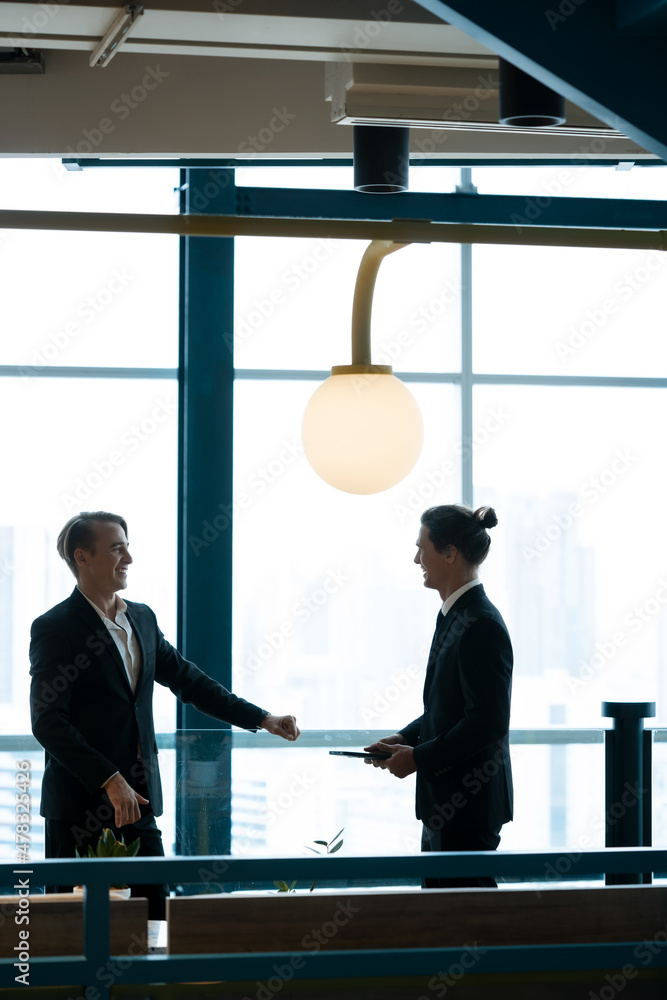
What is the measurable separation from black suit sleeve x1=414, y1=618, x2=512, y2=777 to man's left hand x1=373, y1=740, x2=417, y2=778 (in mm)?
32

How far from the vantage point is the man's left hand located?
3.05 meters

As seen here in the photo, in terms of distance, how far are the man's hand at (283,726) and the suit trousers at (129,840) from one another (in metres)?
0.46

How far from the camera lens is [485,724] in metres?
2.97

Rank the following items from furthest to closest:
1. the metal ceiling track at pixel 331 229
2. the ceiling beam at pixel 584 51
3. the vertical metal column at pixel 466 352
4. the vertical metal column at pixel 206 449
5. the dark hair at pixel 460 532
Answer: the vertical metal column at pixel 466 352, the vertical metal column at pixel 206 449, the dark hair at pixel 460 532, the metal ceiling track at pixel 331 229, the ceiling beam at pixel 584 51

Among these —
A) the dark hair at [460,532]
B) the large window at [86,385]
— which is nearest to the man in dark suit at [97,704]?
the dark hair at [460,532]

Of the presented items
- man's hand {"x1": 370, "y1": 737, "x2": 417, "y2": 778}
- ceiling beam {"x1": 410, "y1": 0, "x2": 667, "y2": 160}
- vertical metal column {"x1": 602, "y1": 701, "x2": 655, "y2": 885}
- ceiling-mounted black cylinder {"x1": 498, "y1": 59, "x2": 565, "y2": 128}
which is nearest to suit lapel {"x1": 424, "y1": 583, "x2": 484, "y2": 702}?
man's hand {"x1": 370, "y1": 737, "x2": 417, "y2": 778}

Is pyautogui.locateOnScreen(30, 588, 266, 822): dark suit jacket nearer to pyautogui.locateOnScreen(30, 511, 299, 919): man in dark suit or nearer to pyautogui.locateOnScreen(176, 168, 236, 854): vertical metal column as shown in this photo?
pyautogui.locateOnScreen(30, 511, 299, 919): man in dark suit

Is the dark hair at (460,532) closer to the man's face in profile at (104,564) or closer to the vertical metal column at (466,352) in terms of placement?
the man's face in profile at (104,564)

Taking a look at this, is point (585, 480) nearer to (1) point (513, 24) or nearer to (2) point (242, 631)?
(2) point (242, 631)

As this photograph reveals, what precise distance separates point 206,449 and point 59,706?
9.93ft

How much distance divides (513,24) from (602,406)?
5821 millimetres

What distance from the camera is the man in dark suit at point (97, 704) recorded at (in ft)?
10.4

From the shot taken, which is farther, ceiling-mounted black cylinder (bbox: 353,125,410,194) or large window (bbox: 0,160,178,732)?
large window (bbox: 0,160,178,732)

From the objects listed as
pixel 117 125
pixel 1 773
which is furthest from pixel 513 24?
pixel 1 773
